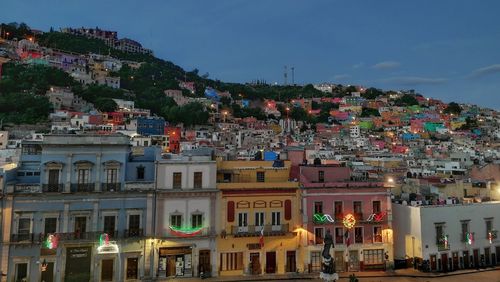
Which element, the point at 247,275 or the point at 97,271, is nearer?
the point at 97,271

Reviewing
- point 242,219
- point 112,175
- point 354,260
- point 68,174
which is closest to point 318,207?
point 354,260

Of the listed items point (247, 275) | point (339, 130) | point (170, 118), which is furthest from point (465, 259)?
point (339, 130)

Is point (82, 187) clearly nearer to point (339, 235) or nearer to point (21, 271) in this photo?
point (21, 271)

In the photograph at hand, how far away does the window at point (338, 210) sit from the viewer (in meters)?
33.2

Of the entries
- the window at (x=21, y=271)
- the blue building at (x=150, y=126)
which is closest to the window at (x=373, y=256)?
the window at (x=21, y=271)

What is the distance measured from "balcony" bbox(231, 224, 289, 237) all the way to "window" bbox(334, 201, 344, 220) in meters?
4.34

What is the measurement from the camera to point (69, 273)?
28.8m

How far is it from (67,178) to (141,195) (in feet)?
17.4

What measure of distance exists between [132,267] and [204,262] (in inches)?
208

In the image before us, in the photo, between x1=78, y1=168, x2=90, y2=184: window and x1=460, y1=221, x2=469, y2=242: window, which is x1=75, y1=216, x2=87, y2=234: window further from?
x1=460, y1=221, x2=469, y2=242: window

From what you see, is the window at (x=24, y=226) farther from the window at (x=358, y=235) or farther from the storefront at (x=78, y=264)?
the window at (x=358, y=235)

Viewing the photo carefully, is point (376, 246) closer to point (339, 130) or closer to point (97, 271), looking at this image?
point (97, 271)

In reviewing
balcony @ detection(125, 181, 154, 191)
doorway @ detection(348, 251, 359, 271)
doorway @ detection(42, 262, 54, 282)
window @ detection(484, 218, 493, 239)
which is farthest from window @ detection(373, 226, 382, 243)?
doorway @ detection(42, 262, 54, 282)

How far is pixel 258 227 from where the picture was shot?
32.1m
